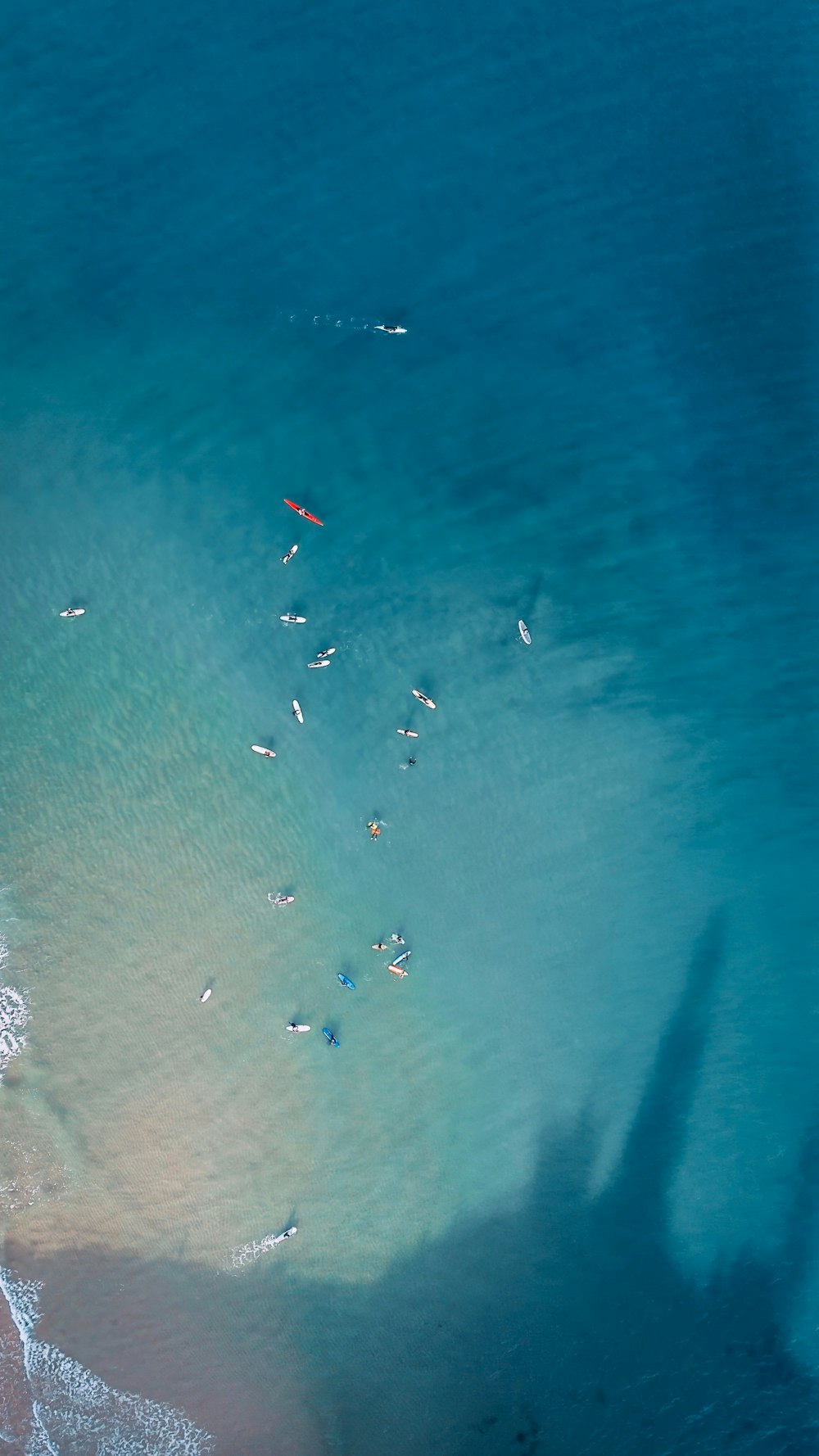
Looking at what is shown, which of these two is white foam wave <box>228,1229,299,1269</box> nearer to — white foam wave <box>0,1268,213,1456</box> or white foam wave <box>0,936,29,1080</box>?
white foam wave <box>0,1268,213,1456</box>

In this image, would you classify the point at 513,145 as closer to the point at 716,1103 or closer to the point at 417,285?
the point at 417,285

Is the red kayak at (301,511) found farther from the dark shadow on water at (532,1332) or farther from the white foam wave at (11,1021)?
the dark shadow on water at (532,1332)

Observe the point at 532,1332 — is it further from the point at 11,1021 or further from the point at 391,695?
the point at 391,695

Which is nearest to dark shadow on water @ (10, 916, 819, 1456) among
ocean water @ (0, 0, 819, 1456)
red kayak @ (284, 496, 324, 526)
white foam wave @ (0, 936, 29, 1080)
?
ocean water @ (0, 0, 819, 1456)

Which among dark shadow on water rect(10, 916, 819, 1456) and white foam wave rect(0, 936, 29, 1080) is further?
dark shadow on water rect(10, 916, 819, 1456)

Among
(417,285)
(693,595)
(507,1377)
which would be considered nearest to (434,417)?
(417,285)

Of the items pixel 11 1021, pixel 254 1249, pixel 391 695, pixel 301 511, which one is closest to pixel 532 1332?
pixel 254 1249

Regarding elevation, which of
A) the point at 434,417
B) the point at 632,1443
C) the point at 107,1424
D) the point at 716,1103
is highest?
the point at 434,417
